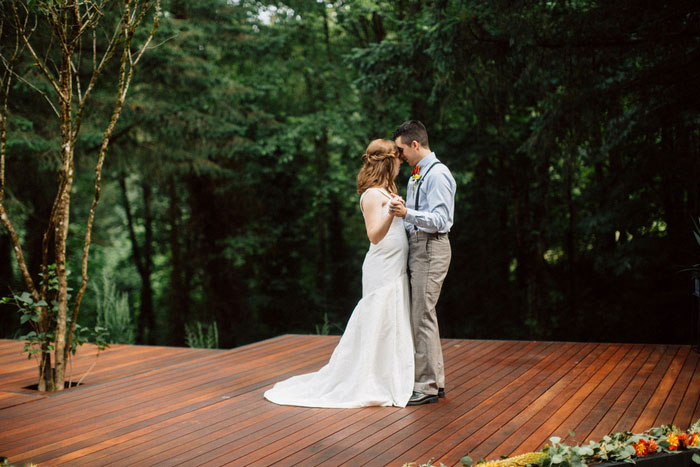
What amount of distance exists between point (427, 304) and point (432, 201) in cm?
64

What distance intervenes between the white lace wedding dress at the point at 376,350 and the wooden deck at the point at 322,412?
13 centimetres

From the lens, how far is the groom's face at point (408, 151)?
373cm

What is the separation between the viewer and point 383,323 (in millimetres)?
3768

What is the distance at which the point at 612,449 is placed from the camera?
8.81ft

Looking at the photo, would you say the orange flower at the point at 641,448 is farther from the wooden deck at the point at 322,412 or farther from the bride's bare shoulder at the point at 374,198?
the bride's bare shoulder at the point at 374,198

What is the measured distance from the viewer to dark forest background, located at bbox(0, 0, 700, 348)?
6.56 meters

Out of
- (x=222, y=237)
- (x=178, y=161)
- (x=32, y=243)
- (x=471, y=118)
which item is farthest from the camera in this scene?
(x=222, y=237)

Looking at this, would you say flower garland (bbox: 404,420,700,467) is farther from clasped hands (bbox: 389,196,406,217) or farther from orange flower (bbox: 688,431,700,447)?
clasped hands (bbox: 389,196,406,217)

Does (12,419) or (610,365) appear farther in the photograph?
(610,365)

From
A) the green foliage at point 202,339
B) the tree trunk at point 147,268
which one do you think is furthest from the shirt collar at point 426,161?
the tree trunk at point 147,268

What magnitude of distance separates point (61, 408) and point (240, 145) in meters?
6.65

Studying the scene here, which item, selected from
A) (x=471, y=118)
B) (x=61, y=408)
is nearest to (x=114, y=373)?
(x=61, y=408)

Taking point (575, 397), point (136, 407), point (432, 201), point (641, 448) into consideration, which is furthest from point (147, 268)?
point (641, 448)

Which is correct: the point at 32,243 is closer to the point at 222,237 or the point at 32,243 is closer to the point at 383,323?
the point at 222,237
